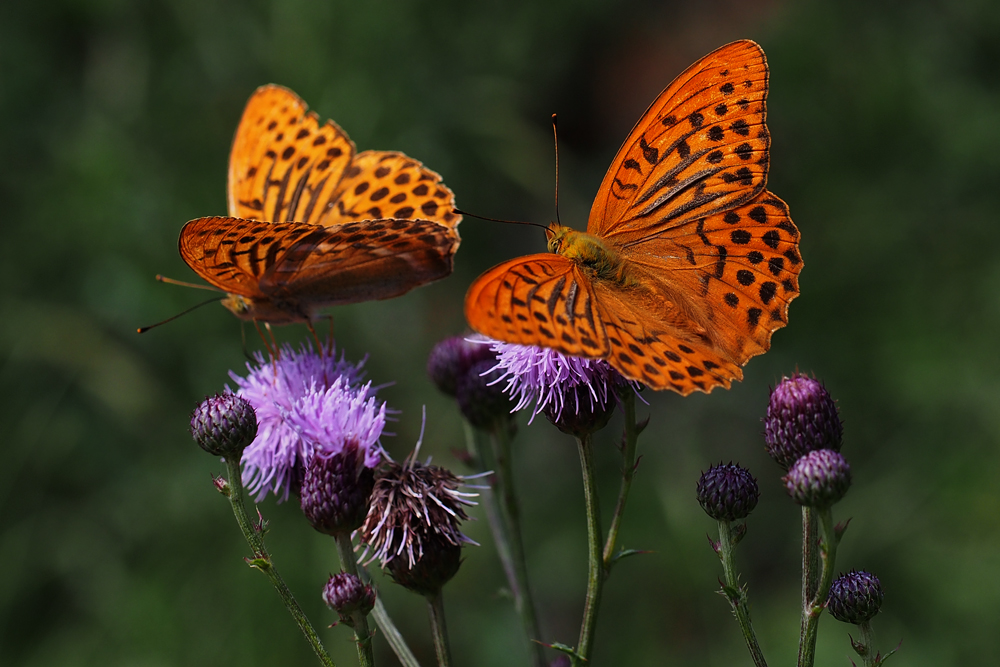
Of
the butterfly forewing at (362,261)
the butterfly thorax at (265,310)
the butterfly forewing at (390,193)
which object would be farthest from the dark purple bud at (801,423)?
the butterfly thorax at (265,310)

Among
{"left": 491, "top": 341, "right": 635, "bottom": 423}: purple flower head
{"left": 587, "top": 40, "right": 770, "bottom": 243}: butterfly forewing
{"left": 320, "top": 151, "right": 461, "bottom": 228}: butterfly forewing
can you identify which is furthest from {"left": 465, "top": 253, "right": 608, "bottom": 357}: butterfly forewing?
{"left": 320, "top": 151, "right": 461, "bottom": 228}: butterfly forewing

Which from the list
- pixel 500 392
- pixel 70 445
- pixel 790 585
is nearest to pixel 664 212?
pixel 500 392

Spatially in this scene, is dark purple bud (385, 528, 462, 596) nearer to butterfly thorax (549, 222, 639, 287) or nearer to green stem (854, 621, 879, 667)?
butterfly thorax (549, 222, 639, 287)

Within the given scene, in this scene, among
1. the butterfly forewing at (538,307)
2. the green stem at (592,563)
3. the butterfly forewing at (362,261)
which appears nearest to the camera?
the butterfly forewing at (538,307)

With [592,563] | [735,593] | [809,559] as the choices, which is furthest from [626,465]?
[809,559]

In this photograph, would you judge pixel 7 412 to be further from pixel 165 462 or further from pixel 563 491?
pixel 563 491

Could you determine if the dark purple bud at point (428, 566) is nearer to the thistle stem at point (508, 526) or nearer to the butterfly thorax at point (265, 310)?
the thistle stem at point (508, 526)

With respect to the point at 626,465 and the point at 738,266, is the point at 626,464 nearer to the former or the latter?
the point at 626,465
